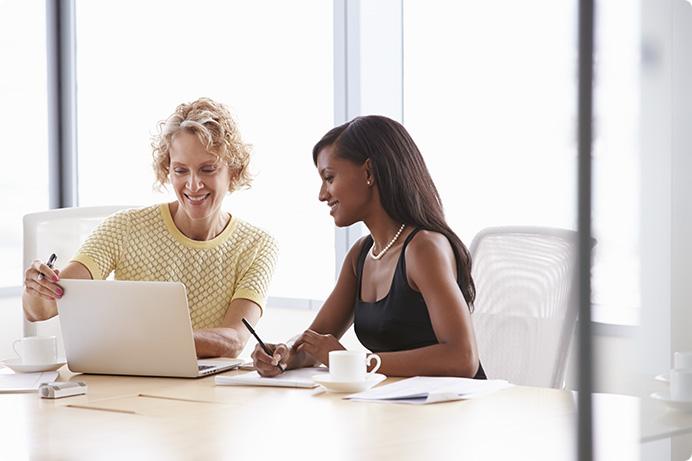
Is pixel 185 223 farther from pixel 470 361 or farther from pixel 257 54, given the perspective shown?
pixel 257 54

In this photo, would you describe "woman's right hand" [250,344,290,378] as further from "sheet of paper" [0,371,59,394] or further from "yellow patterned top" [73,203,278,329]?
"yellow patterned top" [73,203,278,329]

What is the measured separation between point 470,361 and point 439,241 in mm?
308

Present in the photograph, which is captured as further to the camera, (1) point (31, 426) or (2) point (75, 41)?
(2) point (75, 41)

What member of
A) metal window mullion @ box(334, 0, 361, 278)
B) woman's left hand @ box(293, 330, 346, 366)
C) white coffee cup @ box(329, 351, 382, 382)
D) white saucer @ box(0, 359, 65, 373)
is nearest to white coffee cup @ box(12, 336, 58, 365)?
white saucer @ box(0, 359, 65, 373)

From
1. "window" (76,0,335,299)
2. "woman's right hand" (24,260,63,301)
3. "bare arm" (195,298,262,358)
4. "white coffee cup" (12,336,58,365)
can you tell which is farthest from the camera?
"window" (76,0,335,299)

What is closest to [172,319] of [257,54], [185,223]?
[185,223]

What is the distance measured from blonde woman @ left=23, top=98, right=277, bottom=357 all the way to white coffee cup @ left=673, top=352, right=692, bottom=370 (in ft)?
7.19

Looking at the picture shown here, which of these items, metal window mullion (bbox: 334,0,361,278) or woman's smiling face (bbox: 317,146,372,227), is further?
metal window mullion (bbox: 334,0,361,278)

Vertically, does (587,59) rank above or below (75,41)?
below

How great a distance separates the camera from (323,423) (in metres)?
1.53

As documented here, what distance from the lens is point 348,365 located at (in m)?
1.79

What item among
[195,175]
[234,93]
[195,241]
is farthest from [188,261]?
[234,93]

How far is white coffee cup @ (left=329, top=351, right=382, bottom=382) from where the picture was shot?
178 cm

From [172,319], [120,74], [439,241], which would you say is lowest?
[172,319]
